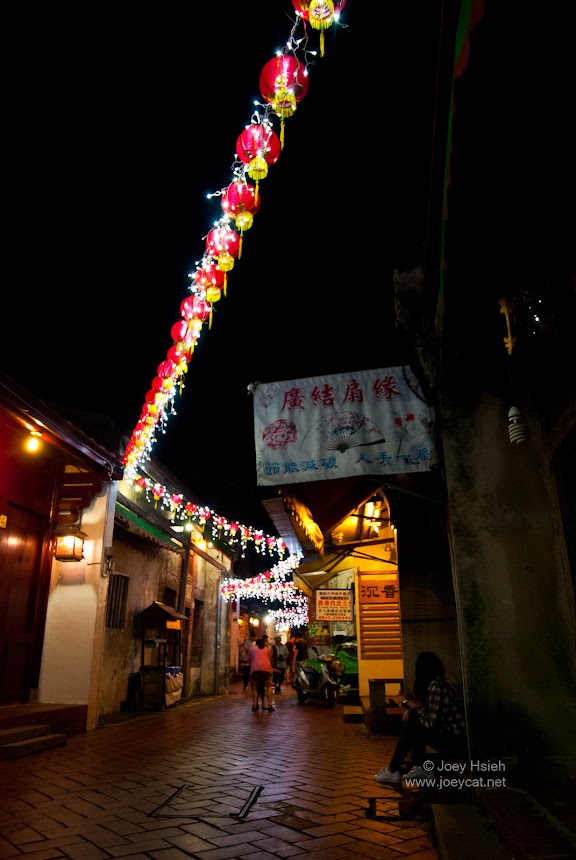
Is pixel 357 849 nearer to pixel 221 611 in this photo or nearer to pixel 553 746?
pixel 553 746

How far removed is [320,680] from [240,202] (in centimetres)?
1283

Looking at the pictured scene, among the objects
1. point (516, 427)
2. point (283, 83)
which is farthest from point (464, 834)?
point (283, 83)

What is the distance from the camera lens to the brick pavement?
3682 mm

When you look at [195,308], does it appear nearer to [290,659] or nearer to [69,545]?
[69,545]

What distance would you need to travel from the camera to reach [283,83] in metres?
4.66

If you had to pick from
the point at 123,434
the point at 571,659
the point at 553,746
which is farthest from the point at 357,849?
the point at 123,434

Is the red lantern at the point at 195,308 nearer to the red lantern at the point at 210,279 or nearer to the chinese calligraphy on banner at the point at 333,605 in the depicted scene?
the red lantern at the point at 210,279

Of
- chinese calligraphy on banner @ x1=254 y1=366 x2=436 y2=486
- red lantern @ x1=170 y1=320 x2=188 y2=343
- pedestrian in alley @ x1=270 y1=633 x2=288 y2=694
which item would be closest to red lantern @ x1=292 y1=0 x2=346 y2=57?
chinese calligraphy on banner @ x1=254 y1=366 x2=436 y2=486

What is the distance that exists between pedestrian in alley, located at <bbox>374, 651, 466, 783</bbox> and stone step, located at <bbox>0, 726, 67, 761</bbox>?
183 inches

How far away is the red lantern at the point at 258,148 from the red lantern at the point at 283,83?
0.40m

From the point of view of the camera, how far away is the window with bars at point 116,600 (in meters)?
11.4

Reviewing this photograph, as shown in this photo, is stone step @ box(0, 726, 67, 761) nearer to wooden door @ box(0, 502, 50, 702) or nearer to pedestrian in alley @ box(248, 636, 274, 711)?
wooden door @ box(0, 502, 50, 702)

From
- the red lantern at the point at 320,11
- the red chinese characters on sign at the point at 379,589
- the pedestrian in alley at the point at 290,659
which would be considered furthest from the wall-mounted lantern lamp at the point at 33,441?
the pedestrian in alley at the point at 290,659

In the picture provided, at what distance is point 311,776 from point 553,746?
2.68m
